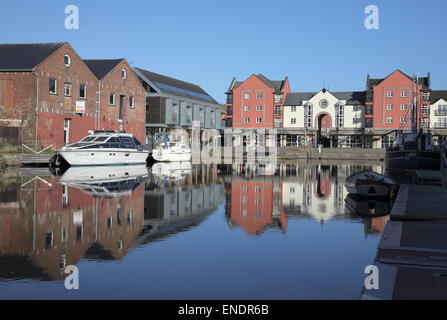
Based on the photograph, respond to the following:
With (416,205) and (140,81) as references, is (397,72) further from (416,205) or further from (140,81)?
(416,205)

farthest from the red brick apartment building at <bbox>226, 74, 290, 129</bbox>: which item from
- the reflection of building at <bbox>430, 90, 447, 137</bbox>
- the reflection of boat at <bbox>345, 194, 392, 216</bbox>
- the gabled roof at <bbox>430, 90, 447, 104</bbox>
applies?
the reflection of boat at <bbox>345, 194, 392, 216</bbox>

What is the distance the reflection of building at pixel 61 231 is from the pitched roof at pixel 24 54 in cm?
2680

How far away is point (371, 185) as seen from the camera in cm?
2038

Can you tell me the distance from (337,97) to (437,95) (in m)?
19.8

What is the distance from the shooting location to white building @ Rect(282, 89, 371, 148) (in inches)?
3423

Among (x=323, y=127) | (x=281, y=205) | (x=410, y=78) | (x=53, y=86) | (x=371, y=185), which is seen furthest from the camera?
(x=323, y=127)

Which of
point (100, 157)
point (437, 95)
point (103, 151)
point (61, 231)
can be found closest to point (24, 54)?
point (103, 151)

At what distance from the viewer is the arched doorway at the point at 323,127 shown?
88938mm

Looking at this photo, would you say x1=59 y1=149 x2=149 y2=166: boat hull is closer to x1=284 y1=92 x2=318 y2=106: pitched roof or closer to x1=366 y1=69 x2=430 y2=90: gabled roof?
x1=284 y1=92 x2=318 y2=106: pitched roof

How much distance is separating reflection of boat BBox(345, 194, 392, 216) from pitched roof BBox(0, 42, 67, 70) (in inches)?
1263

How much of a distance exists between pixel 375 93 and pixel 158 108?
41237mm

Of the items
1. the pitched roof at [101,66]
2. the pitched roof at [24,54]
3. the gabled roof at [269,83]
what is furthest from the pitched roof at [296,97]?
the pitched roof at [24,54]

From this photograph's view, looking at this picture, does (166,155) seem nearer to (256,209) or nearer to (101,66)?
(101,66)

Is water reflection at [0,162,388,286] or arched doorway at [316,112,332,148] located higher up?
arched doorway at [316,112,332,148]
